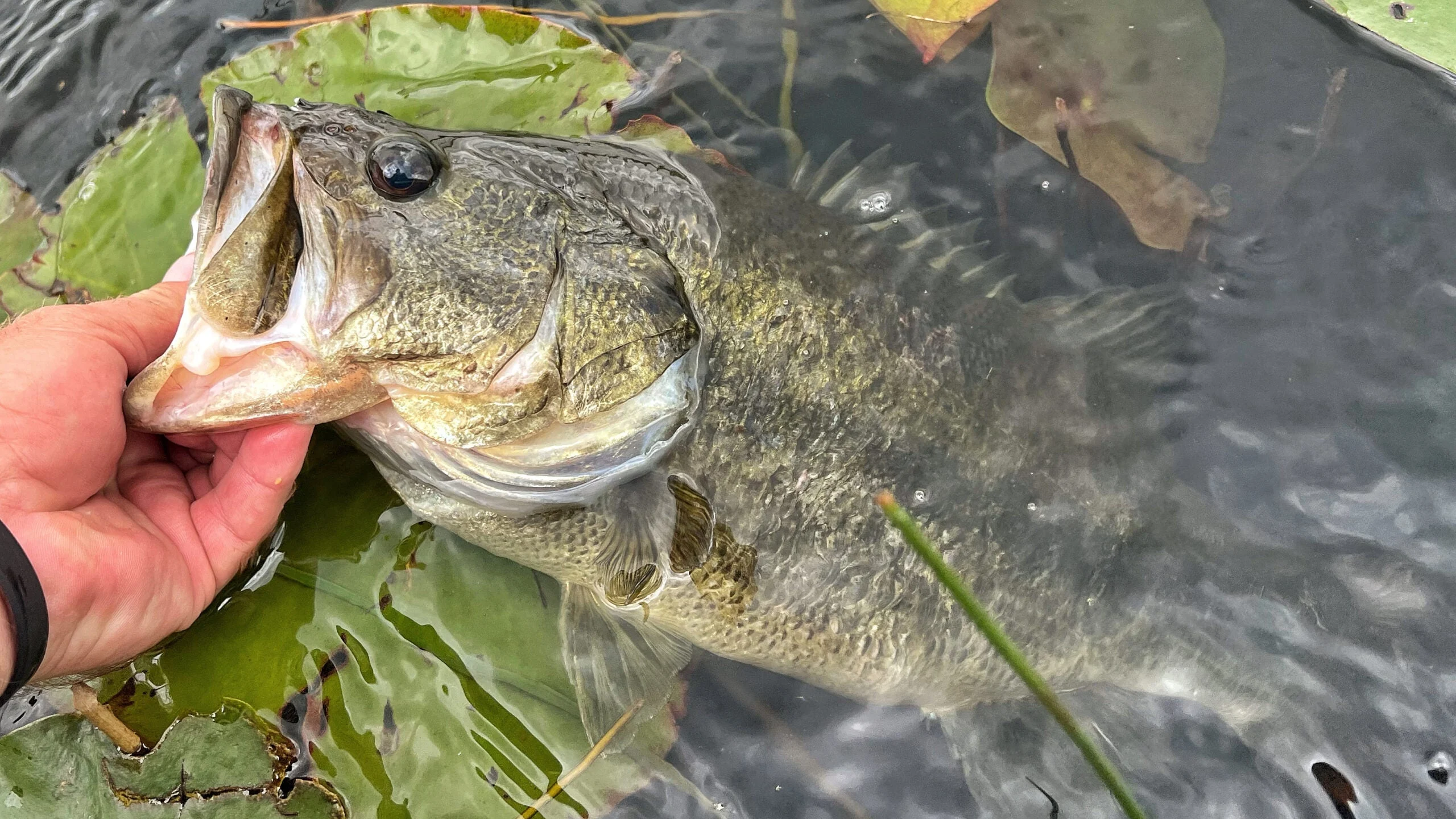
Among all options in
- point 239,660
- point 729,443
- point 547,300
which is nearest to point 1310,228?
point 729,443

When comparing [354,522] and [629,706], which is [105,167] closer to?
[354,522]

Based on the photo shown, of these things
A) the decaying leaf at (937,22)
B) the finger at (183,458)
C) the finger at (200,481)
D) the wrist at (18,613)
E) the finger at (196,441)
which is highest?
the decaying leaf at (937,22)

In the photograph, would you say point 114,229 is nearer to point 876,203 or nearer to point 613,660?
point 613,660

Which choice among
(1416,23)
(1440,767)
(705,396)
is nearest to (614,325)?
(705,396)

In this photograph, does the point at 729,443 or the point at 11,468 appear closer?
the point at 11,468

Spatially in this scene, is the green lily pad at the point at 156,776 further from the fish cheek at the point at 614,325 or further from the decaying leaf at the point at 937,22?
the decaying leaf at the point at 937,22

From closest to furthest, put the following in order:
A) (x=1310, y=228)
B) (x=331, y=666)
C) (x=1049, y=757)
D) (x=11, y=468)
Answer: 1. (x=11, y=468)
2. (x=331, y=666)
3. (x=1049, y=757)
4. (x=1310, y=228)

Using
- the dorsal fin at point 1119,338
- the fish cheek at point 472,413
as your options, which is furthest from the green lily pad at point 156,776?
the dorsal fin at point 1119,338
